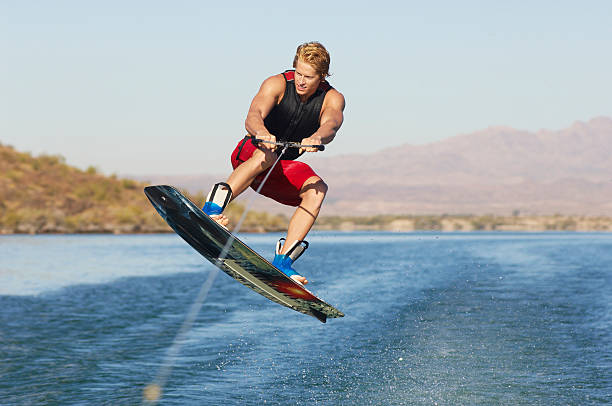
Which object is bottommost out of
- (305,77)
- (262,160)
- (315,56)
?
(262,160)

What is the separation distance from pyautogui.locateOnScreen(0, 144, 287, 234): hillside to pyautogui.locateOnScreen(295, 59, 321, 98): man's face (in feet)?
244

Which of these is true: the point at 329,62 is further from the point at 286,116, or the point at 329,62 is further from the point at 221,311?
the point at 221,311

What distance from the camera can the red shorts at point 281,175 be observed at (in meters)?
7.87

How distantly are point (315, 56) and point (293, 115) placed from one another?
2.06ft

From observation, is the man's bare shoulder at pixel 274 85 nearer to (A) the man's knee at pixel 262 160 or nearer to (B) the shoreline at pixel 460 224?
(A) the man's knee at pixel 262 160

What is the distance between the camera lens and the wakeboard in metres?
7.57

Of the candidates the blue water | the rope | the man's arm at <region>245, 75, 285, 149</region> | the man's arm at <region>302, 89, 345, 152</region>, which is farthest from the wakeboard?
the blue water

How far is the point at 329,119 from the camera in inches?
296

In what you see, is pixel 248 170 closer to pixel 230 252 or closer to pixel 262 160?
pixel 262 160

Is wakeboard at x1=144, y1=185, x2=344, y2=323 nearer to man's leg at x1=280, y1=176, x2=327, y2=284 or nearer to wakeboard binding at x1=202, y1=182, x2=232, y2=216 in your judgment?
wakeboard binding at x1=202, y1=182, x2=232, y2=216

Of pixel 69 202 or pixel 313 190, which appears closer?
pixel 313 190

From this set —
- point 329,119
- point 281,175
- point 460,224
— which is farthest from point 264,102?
point 460,224

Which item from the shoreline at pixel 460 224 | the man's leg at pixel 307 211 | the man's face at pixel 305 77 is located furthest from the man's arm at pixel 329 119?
the shoreline at pixel 460 224

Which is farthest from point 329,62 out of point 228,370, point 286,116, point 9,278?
point 9,278
